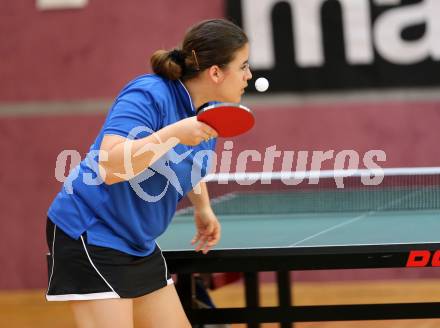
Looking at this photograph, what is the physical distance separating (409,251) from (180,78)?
943 millimetres

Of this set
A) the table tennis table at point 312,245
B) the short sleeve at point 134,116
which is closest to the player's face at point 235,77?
the short sleeve at point 134,116

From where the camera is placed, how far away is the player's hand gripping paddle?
215 cm

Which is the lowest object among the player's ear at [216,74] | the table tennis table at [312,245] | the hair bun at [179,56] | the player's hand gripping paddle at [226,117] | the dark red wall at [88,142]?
the dark red wall at [88,142]

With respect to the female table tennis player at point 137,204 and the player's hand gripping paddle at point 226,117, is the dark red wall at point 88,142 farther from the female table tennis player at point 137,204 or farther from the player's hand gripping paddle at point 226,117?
the player's hand gripping paddle at point 226,117

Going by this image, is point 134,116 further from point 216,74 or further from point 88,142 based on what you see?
point 88,142

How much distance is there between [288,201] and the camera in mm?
4355

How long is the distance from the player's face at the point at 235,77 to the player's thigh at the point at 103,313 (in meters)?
0.70

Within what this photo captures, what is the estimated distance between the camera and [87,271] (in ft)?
7.94

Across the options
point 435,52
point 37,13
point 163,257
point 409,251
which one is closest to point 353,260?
point 409,251

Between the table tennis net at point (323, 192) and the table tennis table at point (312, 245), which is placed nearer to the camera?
the table tennis table at point (312, 245)

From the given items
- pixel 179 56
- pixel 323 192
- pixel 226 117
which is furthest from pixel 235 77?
pixel 323 192

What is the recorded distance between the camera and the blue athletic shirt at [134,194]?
242 cm

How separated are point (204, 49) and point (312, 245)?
30.9 inches

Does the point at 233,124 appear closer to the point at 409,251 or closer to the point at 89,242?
the point at 89,242
